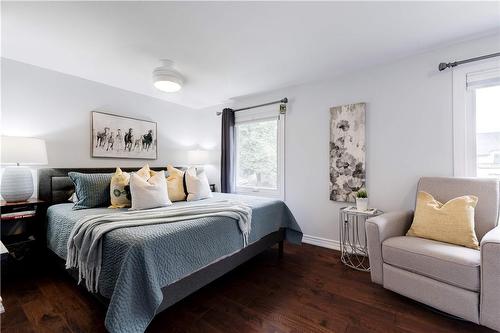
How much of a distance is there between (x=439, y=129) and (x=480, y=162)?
0.46 metres

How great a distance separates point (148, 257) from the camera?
1286 mm

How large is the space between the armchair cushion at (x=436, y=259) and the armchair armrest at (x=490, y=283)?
1.8 inches

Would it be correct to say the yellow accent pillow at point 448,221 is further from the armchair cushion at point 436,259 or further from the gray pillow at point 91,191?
the gray pillow at point 91,191

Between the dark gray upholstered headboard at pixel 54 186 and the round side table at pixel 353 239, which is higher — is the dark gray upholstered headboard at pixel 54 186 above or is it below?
above

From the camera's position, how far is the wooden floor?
1526 millimetres

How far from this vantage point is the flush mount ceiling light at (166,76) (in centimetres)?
263

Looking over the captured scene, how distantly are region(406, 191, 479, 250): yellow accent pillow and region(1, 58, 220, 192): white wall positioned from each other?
3.72m

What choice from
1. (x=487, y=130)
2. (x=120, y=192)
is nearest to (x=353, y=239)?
(x=487, y=130)

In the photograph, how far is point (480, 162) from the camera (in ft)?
7.02

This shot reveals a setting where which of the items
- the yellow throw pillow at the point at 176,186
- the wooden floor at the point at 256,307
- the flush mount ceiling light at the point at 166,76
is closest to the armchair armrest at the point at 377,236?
the wooden floor at the point at 256,307

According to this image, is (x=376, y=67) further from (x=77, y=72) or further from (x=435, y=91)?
(x=77, y=72)

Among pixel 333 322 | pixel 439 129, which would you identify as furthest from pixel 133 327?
pixel 439 129

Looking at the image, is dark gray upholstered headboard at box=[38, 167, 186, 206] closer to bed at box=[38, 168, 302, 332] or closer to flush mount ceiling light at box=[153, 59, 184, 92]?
bed at box=[38, 168, 302, 332]

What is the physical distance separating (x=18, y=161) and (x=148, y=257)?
194 cm
